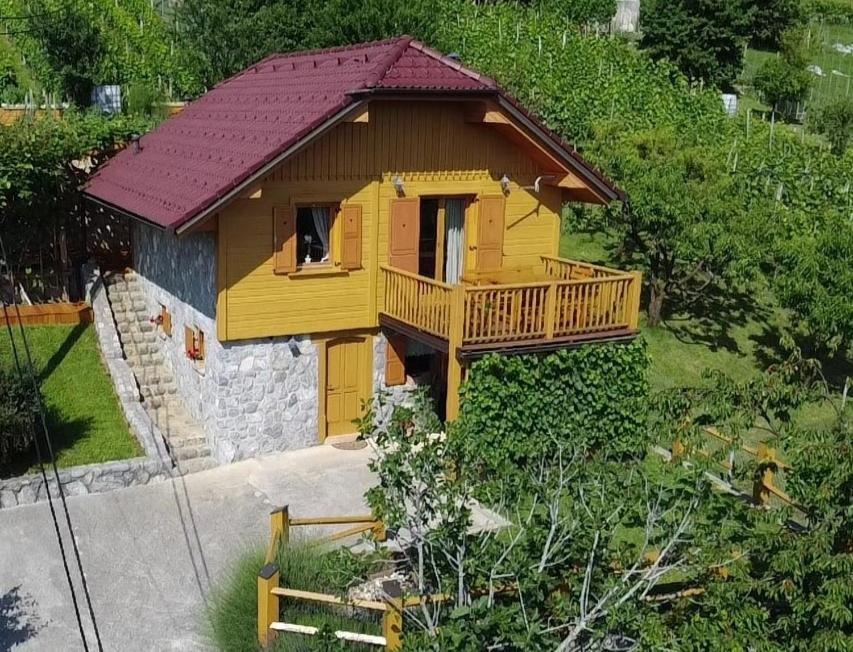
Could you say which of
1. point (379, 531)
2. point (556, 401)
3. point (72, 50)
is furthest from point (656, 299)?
point (72, 50)

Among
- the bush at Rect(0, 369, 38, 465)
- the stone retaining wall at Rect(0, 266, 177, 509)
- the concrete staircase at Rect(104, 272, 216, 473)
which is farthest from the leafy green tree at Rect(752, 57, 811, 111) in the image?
the bush at Rect(0, 369, 38, 465)

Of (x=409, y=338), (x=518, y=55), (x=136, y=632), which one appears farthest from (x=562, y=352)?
(x=518, y=55)

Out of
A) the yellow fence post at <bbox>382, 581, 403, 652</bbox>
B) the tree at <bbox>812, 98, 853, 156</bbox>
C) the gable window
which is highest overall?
the tree at <bbox>812, 98, 853, 156</bbox>

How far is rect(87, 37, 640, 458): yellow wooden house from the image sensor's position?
1518 centimetres

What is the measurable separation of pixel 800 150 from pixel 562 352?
1737 cm

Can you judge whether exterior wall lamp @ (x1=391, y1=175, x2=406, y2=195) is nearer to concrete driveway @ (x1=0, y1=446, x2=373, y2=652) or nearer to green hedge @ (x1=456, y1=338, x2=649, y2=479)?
green hedge @ (x1=456, y1=338, x2=649, y2=479)

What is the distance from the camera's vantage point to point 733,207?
69.9 feet

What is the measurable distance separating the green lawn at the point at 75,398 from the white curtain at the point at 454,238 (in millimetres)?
6133

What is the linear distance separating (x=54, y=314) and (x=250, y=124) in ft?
18.6

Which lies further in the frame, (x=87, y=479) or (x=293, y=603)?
(x=87, y=479)

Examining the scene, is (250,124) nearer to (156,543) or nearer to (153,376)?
(153,376)

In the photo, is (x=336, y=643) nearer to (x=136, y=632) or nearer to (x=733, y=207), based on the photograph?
(x=136, y=632)

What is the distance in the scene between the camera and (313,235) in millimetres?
16109

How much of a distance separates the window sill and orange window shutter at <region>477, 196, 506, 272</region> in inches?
102
